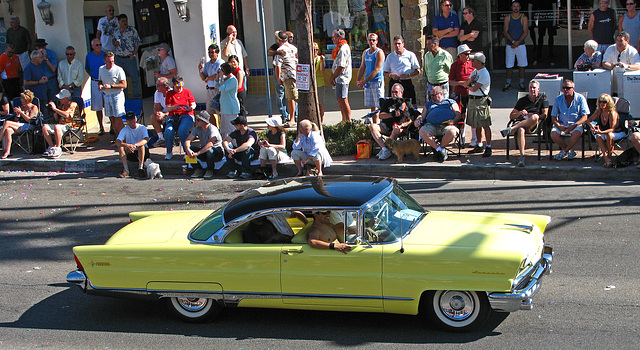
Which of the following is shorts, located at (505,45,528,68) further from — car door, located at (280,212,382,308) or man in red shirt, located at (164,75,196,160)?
car door, located at (280,212,382,308)

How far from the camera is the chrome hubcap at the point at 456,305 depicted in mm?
6344

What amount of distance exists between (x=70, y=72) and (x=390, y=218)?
11.2 meters

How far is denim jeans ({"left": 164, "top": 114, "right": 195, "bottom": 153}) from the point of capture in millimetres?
13930

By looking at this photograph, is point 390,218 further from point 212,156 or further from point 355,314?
point 212,156

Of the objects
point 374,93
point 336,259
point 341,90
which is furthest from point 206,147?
point 336,259

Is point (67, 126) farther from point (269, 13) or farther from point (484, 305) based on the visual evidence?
point (484, 305)

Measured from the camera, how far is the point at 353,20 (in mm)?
19312

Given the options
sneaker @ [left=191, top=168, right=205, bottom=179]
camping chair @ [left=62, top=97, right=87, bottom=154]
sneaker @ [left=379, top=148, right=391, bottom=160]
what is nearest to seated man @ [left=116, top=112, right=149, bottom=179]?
sneaker @ [left=191, top=168, right=205, bottom=179]

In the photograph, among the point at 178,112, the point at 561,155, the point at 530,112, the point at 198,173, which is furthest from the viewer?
the point at 178,112

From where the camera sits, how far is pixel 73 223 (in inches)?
420

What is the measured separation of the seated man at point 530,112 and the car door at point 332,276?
6587mm

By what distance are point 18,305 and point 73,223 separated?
9.89ft

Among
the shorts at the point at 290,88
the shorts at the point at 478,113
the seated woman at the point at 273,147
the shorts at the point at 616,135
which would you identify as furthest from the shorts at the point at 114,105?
the shorts at the point at 616,135

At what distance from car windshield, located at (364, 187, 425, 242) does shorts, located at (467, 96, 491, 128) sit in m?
6.01
